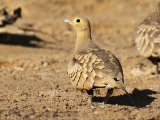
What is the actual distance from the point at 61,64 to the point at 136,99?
13.5ft

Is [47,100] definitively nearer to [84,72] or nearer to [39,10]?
[84,72]

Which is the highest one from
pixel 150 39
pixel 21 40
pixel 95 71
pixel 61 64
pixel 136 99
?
pixel 21 40

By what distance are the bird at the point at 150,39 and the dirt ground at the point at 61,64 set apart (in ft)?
1.25

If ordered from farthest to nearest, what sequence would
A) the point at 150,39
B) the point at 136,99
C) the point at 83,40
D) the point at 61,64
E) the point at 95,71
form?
the point at 61,64 < the point at 150,39 < the point at 136,99 < the point at 83,40 < the point at 95,71

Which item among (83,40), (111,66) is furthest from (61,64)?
(111,66)

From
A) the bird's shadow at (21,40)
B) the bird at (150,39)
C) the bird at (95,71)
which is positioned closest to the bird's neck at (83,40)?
the bird at (95,71)

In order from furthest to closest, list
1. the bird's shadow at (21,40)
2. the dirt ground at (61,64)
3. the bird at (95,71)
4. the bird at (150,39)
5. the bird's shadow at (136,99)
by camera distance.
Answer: the bird's shadow at (21,40) < the bird at (150,39) < the bird's shadow at (136,99) < the bird at (95,71) < the dirt ground at (61,64)

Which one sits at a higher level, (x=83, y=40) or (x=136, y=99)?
(x=83, y=40)

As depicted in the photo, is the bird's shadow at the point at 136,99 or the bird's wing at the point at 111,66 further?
the bird's shadow at the point at 136,99

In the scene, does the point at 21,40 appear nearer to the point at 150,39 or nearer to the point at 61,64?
the point at 61,64

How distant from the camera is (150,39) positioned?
12.1 metres

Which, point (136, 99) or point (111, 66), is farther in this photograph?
point (136, 99)

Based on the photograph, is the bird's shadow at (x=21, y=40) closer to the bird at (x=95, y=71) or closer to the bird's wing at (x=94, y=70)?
the bird at (x=95, y=71)

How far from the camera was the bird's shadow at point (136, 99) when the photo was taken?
965 cm
